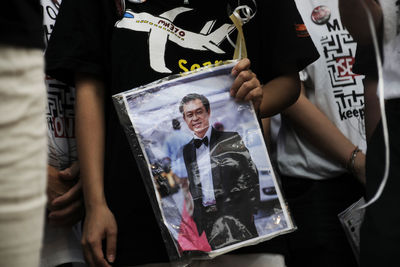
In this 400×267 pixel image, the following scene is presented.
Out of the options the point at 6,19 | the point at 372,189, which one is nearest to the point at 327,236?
the point at 372,189

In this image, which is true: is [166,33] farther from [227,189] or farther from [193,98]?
[227,189]

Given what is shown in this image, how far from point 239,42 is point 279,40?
0.13m

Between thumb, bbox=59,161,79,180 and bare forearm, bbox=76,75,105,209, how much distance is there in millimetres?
141

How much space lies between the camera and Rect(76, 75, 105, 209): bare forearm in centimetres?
141

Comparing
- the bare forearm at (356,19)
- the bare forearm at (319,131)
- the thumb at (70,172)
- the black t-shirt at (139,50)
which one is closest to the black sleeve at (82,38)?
the black t-shirt at (139,50)

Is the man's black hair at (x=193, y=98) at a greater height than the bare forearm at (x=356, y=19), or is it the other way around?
the bare forearm at (x=356, y=19)

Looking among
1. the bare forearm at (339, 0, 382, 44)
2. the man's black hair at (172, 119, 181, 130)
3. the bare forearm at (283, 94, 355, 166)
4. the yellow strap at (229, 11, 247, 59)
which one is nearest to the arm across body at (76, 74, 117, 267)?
the man's black hair at (172, 119, 181, 130)

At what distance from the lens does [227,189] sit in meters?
1.30

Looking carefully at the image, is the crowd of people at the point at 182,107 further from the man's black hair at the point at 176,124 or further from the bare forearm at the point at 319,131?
the bare forearm at the point at 319,131

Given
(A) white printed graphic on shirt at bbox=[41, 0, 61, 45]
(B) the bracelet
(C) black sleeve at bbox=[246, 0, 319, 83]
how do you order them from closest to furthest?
(C) black sleeve at bbox=[246, 0, 319, 83], (A) white printed graphic on shirt at bbox=[41, 0, 61, 45], (B) the bracelet

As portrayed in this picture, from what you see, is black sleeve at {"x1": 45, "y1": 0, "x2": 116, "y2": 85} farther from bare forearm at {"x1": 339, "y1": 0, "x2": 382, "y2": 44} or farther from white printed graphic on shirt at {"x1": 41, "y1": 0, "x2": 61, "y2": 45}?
bare forearm at {"x1": 339, "y1": 0, "x2": 382, "y2": 44}

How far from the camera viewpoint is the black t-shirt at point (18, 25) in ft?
2.33

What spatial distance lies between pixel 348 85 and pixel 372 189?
2.81 feet

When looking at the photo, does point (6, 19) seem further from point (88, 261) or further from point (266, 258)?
point (266, 258)
